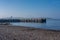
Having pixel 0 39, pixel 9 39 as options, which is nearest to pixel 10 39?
pixel 9 39

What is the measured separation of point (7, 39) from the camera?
46.4 feet

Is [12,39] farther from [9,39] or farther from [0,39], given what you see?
[0,39]

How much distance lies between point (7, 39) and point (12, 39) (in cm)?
51

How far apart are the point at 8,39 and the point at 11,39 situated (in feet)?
1.01

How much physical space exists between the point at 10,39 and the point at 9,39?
0.10 m

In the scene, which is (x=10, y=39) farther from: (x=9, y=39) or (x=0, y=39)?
(x=0, y=39)

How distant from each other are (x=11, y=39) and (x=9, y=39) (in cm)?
21

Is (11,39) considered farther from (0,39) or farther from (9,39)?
(0,39)

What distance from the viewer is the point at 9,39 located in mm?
14227

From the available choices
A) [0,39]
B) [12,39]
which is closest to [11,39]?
[12,39]

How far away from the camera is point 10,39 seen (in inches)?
561

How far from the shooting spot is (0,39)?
13820 millimetres

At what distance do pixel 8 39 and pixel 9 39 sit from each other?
0.11 metres

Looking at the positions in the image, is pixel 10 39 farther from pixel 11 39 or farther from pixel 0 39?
pixel 0 39
